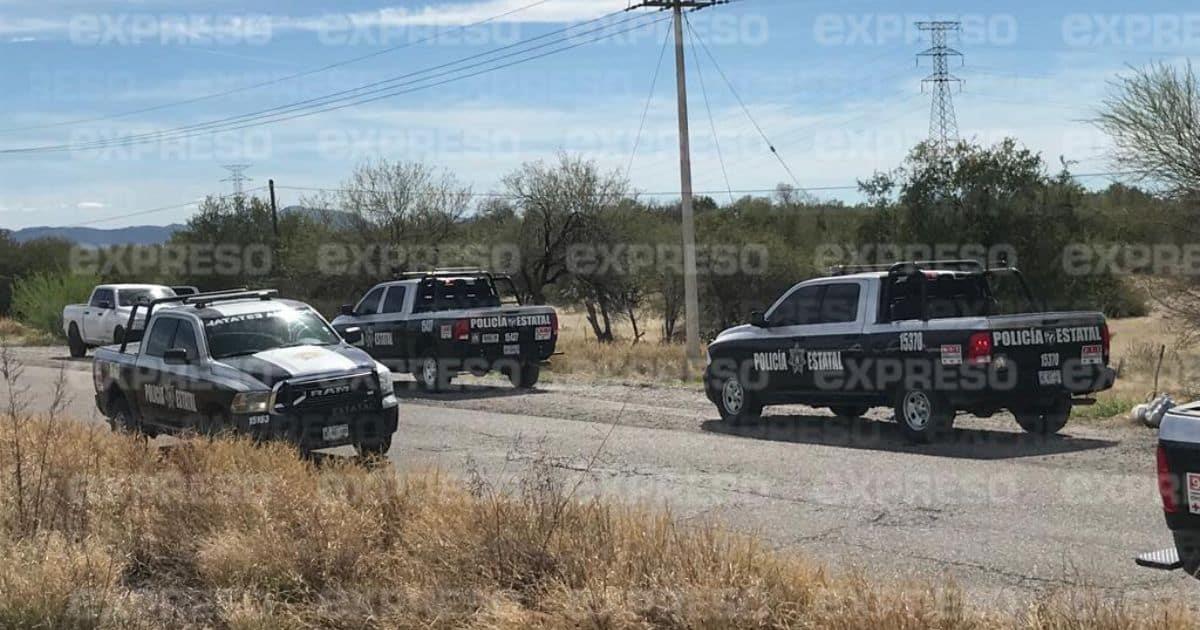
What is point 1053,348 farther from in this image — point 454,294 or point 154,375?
point 454,294

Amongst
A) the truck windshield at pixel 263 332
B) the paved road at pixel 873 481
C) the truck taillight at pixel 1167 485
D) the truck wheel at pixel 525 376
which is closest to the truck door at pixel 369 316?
the truck wheel at pixel 525 376

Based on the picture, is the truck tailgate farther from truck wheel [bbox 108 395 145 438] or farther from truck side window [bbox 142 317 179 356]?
truck wheel [bbox 108 395 145 438]

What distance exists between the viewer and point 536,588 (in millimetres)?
6555

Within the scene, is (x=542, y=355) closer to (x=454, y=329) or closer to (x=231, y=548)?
(x=454, y=329)

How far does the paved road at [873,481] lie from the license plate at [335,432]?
2.31 ft

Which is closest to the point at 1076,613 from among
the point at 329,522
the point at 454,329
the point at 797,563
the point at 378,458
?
the point at 797,563

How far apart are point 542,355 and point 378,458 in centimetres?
1101

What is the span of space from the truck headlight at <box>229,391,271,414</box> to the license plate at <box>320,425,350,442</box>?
Answer: 584 millimetres

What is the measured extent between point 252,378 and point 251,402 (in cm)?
27

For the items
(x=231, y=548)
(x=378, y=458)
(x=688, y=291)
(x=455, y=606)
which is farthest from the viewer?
(x=688, y=291)

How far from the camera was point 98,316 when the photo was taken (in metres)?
32.7

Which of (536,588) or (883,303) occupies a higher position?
(883,303)

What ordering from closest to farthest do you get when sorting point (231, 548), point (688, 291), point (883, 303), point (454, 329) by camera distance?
point (231, 548)
point (883, 303)
point (454, 329)
point (688, 291)

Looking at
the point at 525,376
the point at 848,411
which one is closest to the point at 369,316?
the point at 525,376
